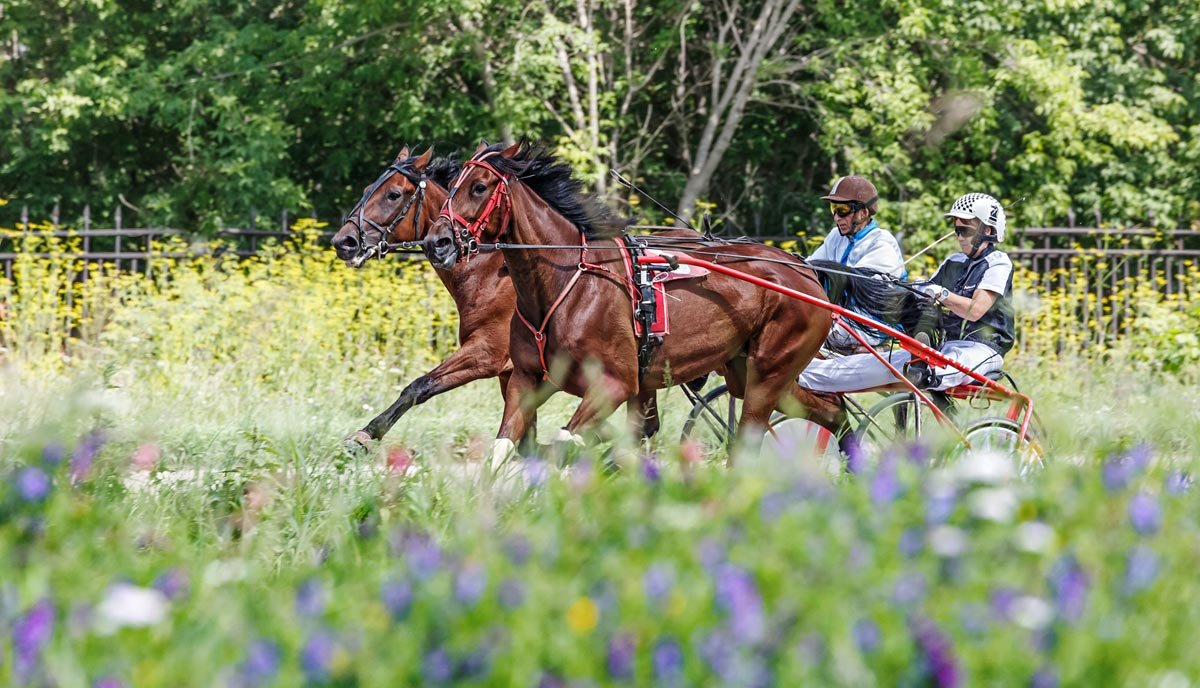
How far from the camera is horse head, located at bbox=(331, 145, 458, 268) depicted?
6.96 meters

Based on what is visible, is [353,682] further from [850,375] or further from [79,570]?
[850,375]

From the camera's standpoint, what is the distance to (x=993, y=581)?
274 cm

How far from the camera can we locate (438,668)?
234 centimetres

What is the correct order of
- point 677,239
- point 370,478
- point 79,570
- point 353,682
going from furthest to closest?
point 677,239 → point 370,478 → point 79,570 → point 353,682

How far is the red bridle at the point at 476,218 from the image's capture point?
20.1 feet

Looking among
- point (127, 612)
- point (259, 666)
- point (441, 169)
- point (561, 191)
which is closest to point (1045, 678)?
point (259, 666)

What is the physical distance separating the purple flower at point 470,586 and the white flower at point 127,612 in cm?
55

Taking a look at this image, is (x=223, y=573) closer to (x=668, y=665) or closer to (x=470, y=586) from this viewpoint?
(x=470, y=586)

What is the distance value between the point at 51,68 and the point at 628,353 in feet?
44.9

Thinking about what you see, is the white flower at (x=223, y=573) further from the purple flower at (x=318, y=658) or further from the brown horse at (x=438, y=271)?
the brown horse at (x=438, y=271)

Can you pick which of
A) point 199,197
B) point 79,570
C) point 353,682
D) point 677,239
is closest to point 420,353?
point 677,239

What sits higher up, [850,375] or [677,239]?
[677,239]

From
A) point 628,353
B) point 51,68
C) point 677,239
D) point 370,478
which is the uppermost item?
point 51,68

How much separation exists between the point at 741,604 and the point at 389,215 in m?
4.99
